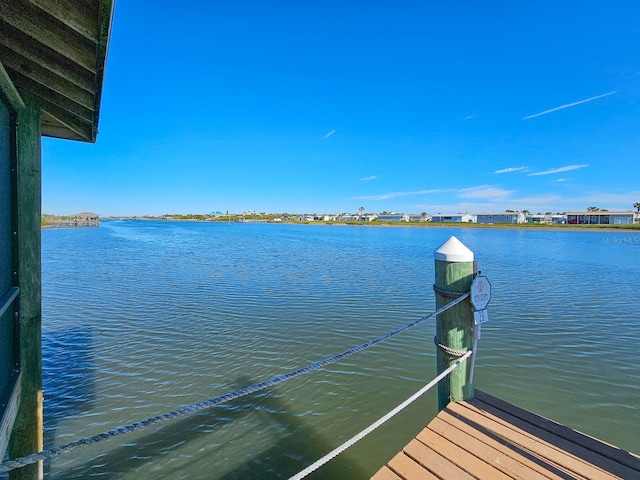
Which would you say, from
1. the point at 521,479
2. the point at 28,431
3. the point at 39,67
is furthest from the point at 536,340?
the point at 39,67

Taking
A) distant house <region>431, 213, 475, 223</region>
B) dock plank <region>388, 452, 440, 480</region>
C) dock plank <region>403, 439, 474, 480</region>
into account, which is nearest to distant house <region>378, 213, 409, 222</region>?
distant house <region>431, 213, 475, 223</region>

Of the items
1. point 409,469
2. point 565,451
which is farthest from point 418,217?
point 409,469

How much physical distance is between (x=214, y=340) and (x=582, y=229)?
10430 cm

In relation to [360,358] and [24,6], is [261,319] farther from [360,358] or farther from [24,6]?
[24,6]

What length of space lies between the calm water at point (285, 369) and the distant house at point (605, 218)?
11926 cm

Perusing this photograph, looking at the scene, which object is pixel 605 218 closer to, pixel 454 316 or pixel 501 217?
pixel 501 217

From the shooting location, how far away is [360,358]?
7.50 meters

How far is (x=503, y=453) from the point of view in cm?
276

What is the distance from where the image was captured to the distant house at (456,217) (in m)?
142

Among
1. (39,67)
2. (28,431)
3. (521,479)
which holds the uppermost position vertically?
(39,67)

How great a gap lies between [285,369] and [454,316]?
455 centimetres

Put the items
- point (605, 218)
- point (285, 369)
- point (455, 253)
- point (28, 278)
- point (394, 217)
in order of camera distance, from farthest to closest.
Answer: point (394, 217), point (605, 218), point (285, 369), point (455, 253), point (28, 278)

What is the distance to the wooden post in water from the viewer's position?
327 centimetres

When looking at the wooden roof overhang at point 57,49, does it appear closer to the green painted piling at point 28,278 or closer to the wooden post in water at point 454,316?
the green painted piling at point 28,278
